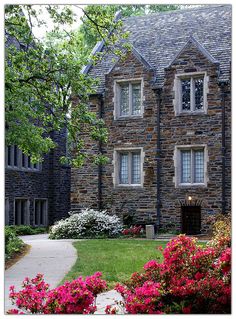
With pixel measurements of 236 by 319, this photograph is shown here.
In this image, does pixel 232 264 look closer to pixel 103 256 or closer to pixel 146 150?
pixel 103 256

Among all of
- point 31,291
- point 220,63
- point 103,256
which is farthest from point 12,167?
point 31,291

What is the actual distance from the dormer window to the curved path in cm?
602

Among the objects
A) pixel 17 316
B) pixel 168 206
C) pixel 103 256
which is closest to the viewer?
pixel 17 316

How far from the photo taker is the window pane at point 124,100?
17.5m

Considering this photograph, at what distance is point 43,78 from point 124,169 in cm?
555

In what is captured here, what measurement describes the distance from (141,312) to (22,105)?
224 inches

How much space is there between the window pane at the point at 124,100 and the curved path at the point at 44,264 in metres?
6.03

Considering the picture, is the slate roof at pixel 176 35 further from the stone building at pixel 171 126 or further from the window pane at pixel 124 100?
the window pane at pixel 124 100

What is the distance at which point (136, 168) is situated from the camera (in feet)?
59.5

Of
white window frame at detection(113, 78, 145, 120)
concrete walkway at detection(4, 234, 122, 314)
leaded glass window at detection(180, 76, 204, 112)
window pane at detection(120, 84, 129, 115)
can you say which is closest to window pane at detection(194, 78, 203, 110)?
leaded glass window at detection(180, 76, 204, 112)

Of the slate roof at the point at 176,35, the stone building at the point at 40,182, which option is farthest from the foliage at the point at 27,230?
the slate roof at the point at 176,35

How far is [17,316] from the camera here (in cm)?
646

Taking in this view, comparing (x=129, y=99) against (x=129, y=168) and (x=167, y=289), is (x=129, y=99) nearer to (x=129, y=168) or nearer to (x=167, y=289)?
(x=129, y=168)

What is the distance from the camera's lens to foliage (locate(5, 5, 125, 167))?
11.1 metres
